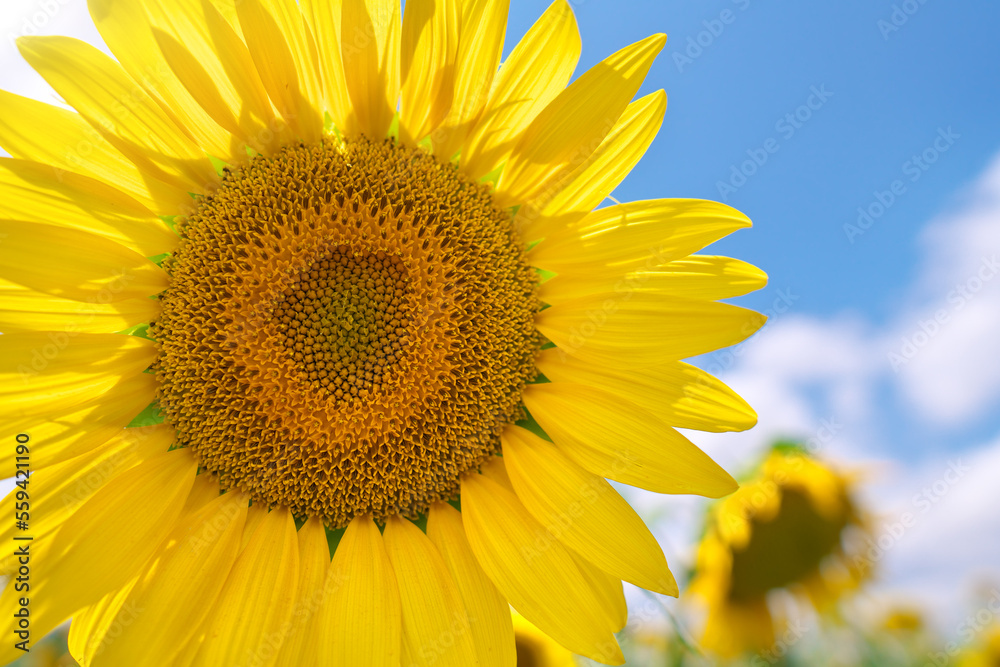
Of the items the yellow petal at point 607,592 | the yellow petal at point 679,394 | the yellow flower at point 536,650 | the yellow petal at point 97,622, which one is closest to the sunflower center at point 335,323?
the yellow petal at point 679,394

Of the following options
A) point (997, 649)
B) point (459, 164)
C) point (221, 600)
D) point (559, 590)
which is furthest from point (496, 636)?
point (997, 649)

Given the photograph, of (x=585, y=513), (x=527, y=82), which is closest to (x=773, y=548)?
(x=585, y=513)

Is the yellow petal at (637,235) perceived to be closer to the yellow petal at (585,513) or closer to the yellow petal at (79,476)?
the yellow petal at (585,513)

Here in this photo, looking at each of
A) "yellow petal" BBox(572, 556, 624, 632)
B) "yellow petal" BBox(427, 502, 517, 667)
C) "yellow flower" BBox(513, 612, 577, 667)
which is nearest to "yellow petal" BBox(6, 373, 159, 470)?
"yellow petal" BBox(427, 502, 517, 667)

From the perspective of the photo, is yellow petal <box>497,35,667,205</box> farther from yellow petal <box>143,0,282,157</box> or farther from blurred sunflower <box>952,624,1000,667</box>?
blurred sunflower <box>952,624,1000,667</box>

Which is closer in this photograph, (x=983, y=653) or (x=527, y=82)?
(x=527, y=82)

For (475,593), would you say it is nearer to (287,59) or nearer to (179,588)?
(179,588)
